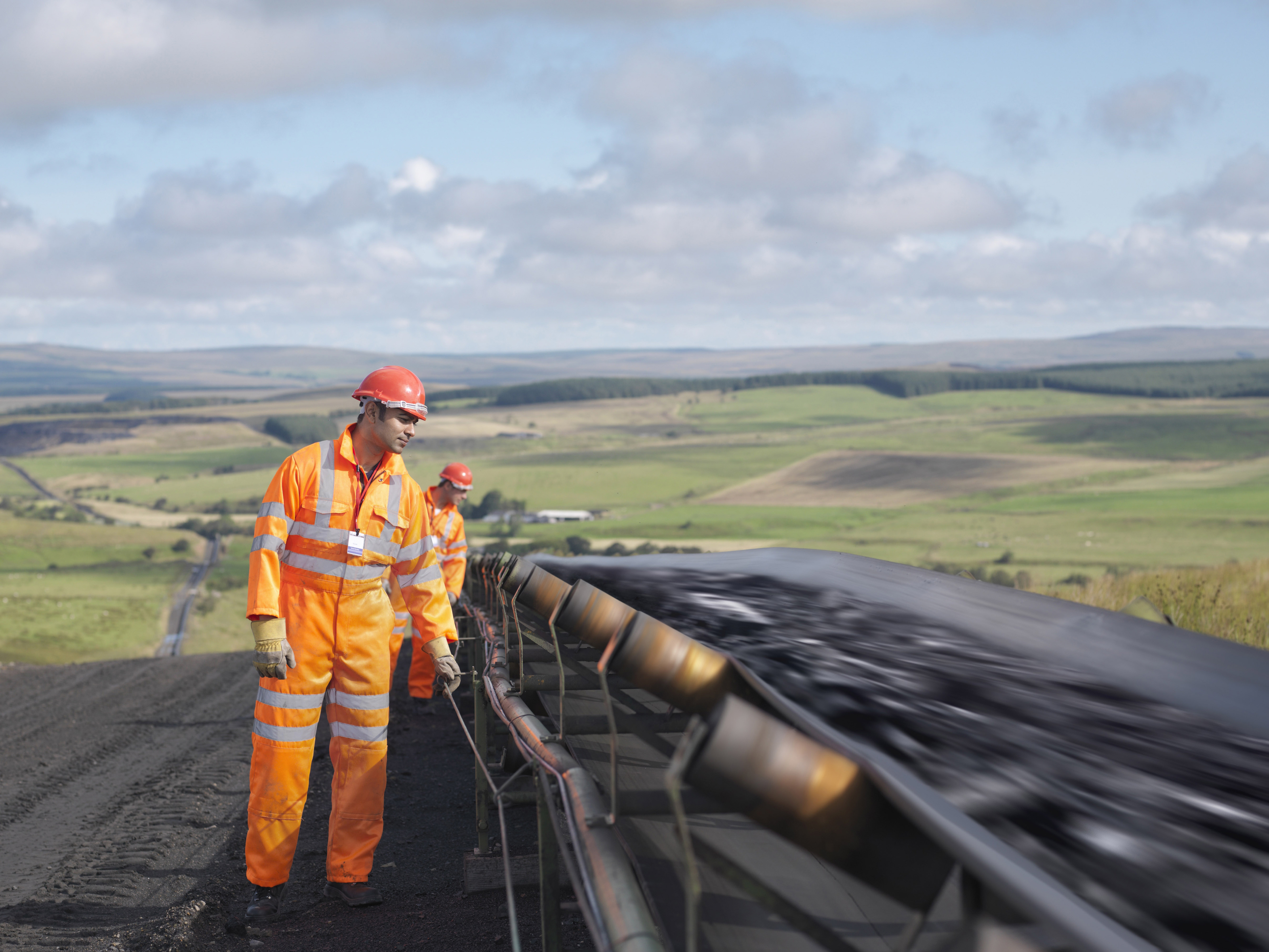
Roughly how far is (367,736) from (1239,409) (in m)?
109

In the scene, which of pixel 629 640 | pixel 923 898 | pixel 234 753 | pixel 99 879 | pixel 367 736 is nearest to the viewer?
pixel 923 898

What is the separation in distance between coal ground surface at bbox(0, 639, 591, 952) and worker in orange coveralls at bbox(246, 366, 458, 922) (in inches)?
10.6

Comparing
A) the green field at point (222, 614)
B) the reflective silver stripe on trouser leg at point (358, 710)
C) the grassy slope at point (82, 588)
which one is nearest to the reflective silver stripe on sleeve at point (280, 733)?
the reflective silver stripe on trouser leg at point (358, 710)

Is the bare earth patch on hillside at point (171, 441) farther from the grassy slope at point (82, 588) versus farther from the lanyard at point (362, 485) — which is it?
the lanyard at point (362, 485)

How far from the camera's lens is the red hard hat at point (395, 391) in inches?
166

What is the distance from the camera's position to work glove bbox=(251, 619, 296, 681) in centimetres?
382

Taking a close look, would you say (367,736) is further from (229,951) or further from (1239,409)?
(1239,409)

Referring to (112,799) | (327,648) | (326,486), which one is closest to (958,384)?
(112,799)

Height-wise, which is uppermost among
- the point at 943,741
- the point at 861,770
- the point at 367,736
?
the point at 861,770

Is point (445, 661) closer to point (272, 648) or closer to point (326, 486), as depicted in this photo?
point (272, 648)

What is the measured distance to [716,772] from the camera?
1.27m

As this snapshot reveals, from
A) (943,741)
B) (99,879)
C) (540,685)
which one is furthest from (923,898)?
(99,879)

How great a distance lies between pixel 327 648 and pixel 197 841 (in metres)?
2.04

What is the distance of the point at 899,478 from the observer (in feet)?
231
